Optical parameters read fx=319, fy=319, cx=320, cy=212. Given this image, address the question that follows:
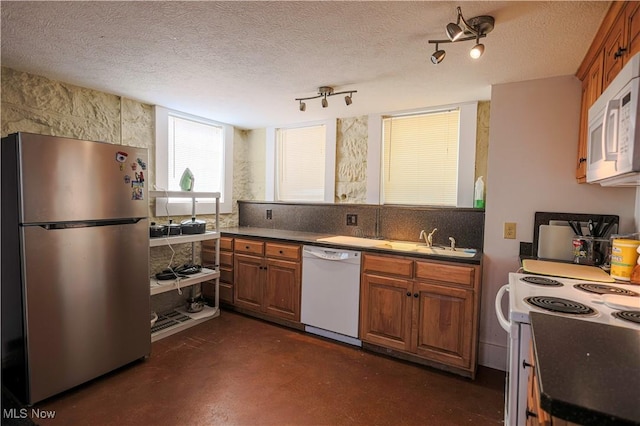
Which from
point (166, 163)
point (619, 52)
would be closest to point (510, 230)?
point (619, 52)

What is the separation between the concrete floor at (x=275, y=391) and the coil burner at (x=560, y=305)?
0.99 metres

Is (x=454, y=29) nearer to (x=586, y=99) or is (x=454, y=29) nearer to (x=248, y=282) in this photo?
(x=586, y=99)

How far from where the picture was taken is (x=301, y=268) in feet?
9.95

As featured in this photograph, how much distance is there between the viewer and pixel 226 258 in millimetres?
3566

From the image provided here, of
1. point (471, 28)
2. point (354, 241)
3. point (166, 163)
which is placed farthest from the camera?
point (166, 163)

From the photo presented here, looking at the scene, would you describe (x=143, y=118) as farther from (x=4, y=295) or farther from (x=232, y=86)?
(x=4, y=295)

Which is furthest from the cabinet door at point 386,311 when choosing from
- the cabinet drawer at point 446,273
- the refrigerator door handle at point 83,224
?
the refrigerator door handle at point 83,224

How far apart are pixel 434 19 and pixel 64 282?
8.48 ft

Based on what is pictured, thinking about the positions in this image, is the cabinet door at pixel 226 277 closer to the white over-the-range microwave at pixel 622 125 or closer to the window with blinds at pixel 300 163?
the window with blinds at pixel 300 163

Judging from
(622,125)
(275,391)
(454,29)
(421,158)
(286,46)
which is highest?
(286,46)

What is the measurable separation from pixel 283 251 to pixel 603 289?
235 centimetres

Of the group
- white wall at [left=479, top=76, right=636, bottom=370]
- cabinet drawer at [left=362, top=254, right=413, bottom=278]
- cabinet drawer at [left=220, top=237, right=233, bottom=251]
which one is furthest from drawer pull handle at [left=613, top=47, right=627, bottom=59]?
Answer: cabinet drawer at [left=220, top=237, right=233, bottom=251]

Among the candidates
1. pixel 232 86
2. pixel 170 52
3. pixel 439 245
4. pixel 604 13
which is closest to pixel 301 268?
pixel 439 245

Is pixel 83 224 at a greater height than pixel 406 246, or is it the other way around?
pixel 83 224
